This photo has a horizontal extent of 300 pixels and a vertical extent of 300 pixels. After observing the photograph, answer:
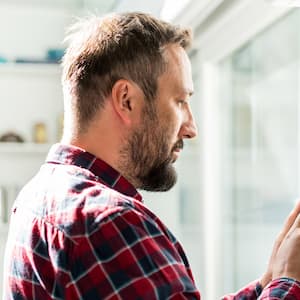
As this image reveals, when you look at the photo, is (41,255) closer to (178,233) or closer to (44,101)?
(178,233)

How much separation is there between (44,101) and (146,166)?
257cm

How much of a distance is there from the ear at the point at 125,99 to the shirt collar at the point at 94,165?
9cm

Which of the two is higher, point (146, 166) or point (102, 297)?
point (146, 166)

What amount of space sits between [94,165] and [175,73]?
24 centimetres

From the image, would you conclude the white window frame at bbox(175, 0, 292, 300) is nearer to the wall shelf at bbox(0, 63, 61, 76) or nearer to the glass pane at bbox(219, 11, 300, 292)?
the glass pane at bbox(219, 11, 300, 292)

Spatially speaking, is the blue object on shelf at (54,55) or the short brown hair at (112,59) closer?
the short brown hair at (112,59)

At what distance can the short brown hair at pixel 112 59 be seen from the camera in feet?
3.77

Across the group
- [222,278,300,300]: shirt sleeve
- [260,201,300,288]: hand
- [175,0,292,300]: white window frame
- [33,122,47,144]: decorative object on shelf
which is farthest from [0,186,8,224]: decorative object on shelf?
[222,278,300,300]: shirt sleeve

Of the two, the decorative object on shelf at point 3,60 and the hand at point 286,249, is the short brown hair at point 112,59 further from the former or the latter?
the decorative object on shelf at point 3,60

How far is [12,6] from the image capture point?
3.72 meters

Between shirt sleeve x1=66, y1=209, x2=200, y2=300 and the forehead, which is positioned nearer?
shirt sleeve x1=66, y1=209, x2=200, y2=300

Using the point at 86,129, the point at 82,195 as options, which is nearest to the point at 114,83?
the point at 86,129

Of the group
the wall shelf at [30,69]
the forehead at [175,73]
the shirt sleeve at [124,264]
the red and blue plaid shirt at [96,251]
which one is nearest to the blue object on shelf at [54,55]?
the wall shelf at [30,69]

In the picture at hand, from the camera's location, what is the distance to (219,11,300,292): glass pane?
2047mm
